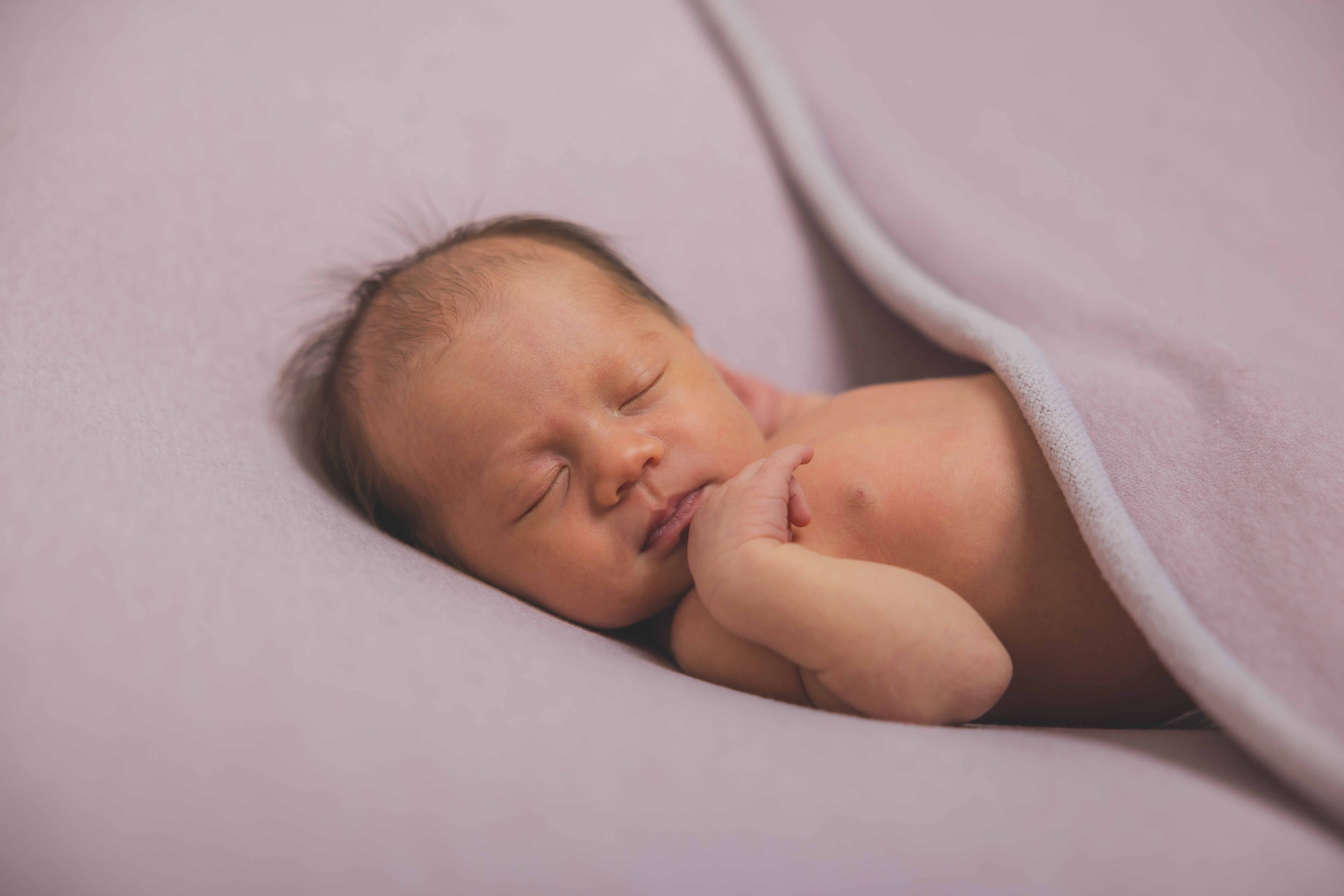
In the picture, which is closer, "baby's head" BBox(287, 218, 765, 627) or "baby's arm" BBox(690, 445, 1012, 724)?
"baby's arm" BBox(690, 445, 1012, 724)

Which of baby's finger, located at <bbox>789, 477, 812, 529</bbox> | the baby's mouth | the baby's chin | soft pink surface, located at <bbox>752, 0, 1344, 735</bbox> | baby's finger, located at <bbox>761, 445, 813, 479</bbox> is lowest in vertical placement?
the baby's chin

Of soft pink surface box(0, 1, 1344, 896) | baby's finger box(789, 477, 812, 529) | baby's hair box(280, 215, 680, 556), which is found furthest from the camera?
baby's hair box(280, 215, 680, 556)

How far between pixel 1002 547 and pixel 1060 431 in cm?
12

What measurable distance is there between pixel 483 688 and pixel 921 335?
860mm

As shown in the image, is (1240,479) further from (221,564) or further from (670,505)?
(221,564)

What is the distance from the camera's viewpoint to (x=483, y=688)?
0.58m

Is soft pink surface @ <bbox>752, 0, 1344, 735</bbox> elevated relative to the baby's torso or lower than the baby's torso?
elevated

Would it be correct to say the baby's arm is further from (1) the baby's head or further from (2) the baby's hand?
(1) the baby's head

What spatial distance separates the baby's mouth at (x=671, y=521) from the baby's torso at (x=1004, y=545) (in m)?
0.11

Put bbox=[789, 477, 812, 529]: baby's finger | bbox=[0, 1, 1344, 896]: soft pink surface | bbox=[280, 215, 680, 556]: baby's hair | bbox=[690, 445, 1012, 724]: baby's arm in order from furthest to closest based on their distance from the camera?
bbox=[280, 215, 680, 556]: baby's hair, bbox=[789, 477, 812, 529]: baby's finger, bbox=[690, 445, 1012, 724]: baby's arm, bbox=[0, 1, 1344, 896]: soft pink surface

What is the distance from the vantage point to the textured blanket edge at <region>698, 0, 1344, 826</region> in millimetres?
557

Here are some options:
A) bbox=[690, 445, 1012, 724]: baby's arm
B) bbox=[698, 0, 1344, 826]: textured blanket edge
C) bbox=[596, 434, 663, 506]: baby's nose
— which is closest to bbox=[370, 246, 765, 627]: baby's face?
bbox=[596, 434, 663, 506]: baby's nose

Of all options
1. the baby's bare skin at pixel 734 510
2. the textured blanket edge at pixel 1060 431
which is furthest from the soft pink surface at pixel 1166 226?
the baby's bare skin at pixel 734 510

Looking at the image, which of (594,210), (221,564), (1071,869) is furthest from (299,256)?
(1071,869)
